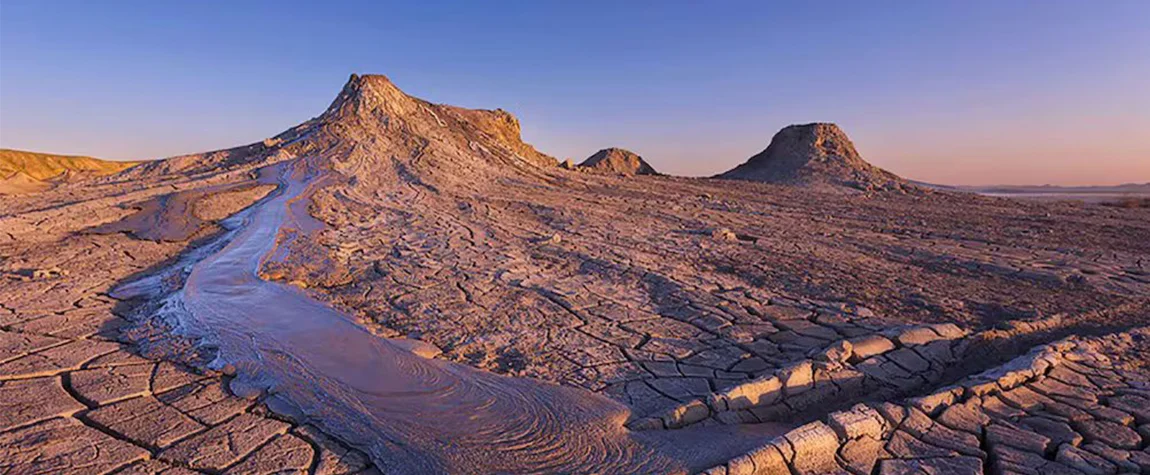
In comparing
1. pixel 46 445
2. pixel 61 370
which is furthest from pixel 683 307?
pixel 61 370

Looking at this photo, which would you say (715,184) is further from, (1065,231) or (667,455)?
(667,455)

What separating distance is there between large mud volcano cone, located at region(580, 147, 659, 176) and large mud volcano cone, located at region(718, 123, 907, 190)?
4048 millimetres

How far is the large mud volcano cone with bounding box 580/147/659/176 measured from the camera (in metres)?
24.4

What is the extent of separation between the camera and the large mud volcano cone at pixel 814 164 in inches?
720

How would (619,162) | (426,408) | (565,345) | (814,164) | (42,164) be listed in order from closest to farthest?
1. (426,408)
2. (565,345)
3. (814,164)
4. (619,162)
5. (42,164)

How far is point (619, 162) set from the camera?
81.4 ft

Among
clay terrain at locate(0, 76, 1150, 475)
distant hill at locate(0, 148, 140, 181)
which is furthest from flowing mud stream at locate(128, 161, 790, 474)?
distant hill at locate(0, 148, 140, 181)

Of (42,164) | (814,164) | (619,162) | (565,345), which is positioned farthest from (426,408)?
(42,164)

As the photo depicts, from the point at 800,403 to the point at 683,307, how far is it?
1.64 metres

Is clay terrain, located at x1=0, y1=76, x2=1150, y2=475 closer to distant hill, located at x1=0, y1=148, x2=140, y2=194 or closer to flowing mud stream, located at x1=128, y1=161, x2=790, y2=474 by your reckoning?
flowing mud stream, located at x1=128, y1=161, x2=790, y2=474

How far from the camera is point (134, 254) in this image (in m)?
6.70

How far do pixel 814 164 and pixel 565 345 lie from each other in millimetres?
19550

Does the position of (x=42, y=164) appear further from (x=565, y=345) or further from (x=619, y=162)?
(x=565, y=345)

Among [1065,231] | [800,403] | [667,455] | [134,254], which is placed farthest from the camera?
[1065,231]
